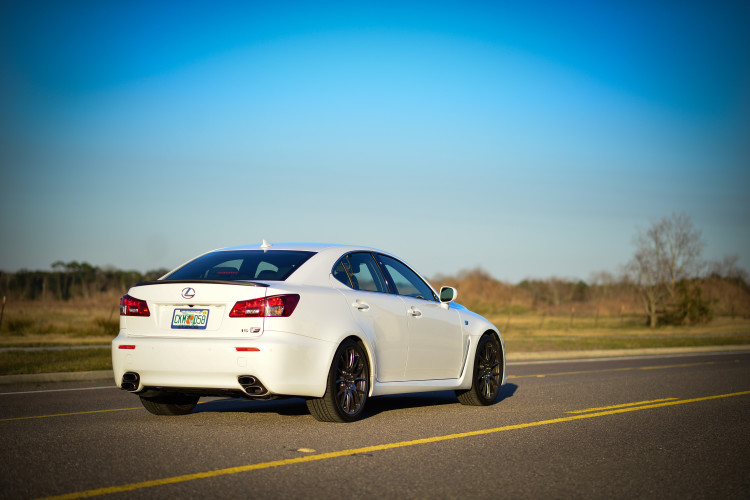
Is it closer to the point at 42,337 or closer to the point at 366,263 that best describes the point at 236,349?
the point at 366,263

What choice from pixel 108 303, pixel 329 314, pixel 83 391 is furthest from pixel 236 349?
pixel 108 303

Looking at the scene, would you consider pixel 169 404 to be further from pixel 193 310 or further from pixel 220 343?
pixel 220 343

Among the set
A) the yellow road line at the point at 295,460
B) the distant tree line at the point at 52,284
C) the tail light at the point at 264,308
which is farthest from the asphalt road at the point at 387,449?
the distant tree line at the point at 52,284

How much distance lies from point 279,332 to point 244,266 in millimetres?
1148

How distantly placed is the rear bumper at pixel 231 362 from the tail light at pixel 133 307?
9.8 inches

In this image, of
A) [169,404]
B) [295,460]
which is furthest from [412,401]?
[295,460]

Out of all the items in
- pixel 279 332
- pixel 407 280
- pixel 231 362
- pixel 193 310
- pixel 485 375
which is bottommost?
pixel 485 375

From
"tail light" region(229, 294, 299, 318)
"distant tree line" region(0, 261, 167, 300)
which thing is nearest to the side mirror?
"tail light" region(229, 294, 299, 318)

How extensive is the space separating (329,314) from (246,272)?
96 cm

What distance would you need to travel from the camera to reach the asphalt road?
518cm

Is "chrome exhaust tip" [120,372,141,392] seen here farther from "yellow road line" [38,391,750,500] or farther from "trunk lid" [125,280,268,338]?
"yellow road line" [38,391,750,500]

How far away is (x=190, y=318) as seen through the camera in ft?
24.2

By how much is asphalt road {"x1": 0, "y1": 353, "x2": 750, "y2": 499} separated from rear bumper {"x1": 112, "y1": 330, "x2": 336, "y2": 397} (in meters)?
0.43

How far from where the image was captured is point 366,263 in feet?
28.7
